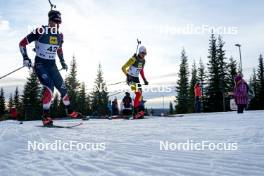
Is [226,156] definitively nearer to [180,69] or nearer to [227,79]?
[227,79]

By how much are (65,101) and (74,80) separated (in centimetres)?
5097

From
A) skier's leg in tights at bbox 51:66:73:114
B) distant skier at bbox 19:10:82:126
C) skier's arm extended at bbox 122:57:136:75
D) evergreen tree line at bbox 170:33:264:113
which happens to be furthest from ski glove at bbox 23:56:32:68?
evergreen tree line at bbox 170:33:264:113

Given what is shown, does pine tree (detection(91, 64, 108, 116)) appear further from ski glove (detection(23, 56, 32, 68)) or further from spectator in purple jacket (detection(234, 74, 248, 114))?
ski glove (detection(23, 56, 32, 68))

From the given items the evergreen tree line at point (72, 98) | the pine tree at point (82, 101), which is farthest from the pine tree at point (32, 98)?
the pine tree at point (82, 101)

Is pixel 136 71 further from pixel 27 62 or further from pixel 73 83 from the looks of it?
pixel 73 83

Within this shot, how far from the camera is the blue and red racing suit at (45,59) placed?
8.32m

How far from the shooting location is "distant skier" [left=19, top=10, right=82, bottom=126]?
8.31 m

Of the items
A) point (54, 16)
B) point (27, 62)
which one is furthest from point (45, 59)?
point (54, 16)

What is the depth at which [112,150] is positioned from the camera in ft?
11.3

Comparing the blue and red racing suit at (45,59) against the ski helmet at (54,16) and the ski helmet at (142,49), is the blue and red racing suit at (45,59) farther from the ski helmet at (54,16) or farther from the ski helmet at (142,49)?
the ski helmet at (142,49)

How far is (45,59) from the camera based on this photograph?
839cm

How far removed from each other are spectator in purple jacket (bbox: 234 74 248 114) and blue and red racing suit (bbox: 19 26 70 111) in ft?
25.1

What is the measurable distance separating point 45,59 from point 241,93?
8682mm

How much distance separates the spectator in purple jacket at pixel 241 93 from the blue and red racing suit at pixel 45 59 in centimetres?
765
